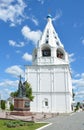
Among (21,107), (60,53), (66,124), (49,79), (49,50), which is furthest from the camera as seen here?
(60,53)

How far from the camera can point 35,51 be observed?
52.1 m

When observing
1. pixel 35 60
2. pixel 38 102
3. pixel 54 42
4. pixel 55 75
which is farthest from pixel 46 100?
pixel 54 42

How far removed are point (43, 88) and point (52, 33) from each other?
1229 centimetres

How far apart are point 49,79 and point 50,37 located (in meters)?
9.29

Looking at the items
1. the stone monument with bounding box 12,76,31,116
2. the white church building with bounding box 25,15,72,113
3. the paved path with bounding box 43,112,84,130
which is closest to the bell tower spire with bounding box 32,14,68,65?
the white church building with bounding box 25,15,72,113

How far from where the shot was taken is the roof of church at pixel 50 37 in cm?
5128

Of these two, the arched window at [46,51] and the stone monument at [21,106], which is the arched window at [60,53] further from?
the stone monument at [21,106]

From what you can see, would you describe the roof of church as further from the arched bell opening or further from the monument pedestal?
the monument pedestal

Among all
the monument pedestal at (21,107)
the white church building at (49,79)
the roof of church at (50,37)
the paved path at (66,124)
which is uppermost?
the roof of church at (50,37)

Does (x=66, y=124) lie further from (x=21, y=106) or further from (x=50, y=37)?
(x=50, y=37)

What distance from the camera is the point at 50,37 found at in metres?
52.0

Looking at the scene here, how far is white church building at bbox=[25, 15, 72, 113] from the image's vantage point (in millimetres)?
47213

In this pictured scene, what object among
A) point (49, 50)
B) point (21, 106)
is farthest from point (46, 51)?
point (21, 106)

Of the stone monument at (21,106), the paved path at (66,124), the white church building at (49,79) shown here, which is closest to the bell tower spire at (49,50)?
the white church building at (49,79)
